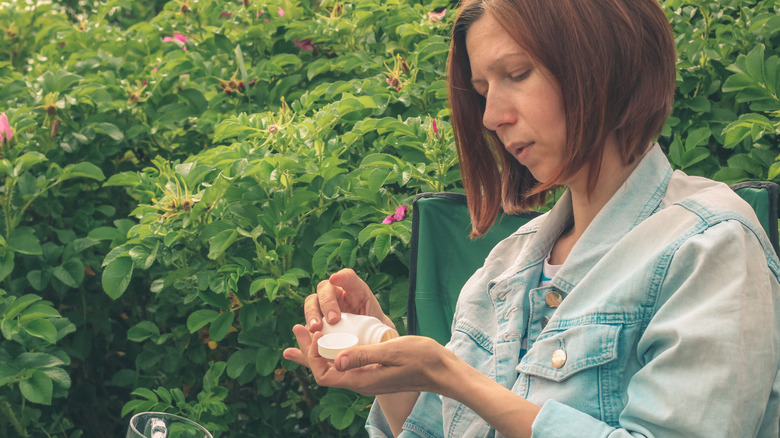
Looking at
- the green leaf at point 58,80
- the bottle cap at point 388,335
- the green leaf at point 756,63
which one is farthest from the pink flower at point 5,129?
the green leaf at point 756,63

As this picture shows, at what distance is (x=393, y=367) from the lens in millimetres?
1383

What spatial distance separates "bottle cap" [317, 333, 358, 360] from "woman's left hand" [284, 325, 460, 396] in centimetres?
3

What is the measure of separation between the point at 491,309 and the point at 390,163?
53 centimetres

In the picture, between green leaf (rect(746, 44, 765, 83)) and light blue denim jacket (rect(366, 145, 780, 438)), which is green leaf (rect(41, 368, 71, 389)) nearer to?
light blue denim jacket (rect(366, 145, 780, 438))

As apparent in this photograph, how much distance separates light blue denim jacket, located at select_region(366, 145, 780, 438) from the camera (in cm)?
126

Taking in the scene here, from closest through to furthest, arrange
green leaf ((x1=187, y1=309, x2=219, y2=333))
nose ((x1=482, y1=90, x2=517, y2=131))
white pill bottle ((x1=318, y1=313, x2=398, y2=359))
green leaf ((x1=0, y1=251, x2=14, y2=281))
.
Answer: white pill bottle ((x1=318, y1=313, x2=398, y2=359))
nose ((x1=482, y1=90, x2=517, y2=131))
green leaf ((x1=187, y1=309, x2=219, y2=333))
green leaf ((x1=0, y1=251, x2=14, y2=281))

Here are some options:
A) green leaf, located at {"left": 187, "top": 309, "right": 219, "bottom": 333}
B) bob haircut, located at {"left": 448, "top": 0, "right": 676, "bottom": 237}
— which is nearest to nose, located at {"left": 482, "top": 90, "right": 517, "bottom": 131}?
bob haircut, located at {"left": 448, "top": 0, "right": 676, "bottom": 237}

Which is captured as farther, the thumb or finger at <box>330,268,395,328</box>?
finger at <box>330,268,395,328</box>

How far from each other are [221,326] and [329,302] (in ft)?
2.50

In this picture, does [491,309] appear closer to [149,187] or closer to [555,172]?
[555,172]

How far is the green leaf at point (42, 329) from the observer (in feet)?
7.71

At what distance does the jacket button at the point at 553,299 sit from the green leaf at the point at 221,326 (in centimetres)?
101

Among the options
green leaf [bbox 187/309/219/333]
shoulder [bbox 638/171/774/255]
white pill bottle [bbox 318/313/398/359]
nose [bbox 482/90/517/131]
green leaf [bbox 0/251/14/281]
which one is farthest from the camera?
green leaf [bbox 0/251/14/281]

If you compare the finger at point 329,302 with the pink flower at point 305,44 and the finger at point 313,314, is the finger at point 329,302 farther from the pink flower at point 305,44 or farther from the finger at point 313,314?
the pink flower at point 305,44
